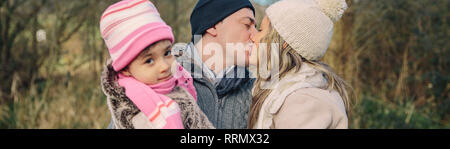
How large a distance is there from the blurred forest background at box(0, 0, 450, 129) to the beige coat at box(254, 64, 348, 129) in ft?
7.86

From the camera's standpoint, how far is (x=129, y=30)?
1.93 m

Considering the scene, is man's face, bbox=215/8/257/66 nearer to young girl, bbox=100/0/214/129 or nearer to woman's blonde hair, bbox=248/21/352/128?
woman's blonde hair, bbox=248/21/352/128

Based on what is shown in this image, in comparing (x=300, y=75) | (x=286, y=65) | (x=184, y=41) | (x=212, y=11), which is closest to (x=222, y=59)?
(x=212, y=11)

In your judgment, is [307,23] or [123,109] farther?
[307,23]

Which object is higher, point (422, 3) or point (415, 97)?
point (422, 3)

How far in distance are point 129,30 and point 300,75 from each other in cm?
85

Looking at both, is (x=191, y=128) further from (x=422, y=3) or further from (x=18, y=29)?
(x=422, y=3)

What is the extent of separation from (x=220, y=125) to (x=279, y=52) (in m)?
0.51

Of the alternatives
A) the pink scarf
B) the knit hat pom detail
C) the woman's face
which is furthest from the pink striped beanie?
the knit hat pom detail

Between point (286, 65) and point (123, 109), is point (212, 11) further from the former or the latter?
point (123, 109)
